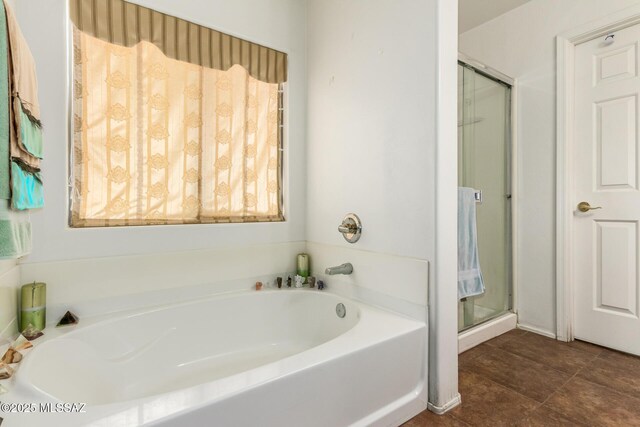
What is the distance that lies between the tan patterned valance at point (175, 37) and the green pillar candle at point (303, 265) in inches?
46.2

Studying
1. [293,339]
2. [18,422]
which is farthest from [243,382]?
[293,339]

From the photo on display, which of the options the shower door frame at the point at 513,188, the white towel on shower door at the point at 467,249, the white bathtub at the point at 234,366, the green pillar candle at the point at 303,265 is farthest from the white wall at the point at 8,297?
the shower door frame at the point at 513,188

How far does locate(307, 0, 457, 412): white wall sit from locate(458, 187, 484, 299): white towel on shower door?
0.44 meters

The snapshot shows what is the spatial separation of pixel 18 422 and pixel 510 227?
2.82 meters

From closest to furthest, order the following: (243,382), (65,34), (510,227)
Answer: (243,382), (65,34), (510,227)

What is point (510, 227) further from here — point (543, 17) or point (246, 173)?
point (246, 173)

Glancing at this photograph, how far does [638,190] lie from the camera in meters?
1.93

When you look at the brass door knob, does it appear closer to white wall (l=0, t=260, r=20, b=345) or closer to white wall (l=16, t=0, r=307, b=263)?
white wall (l=16, t=0, r=307, b=263)

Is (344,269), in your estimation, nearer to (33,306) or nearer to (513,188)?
(33,306)

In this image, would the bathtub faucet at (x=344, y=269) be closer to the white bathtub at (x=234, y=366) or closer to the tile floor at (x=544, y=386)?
the white bathtub at (x=234, y=366)

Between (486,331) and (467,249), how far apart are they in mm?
724

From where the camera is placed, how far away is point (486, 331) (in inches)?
86.0

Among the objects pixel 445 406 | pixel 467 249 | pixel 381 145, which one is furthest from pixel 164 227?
pixel 467 249

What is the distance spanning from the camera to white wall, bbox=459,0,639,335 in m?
2.25
